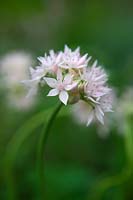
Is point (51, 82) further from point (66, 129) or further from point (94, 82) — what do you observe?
point (66, 129)

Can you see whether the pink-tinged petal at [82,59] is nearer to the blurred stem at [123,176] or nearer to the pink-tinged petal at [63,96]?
the pink-tinged petal at [63,96]

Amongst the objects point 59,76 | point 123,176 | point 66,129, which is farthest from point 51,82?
point 66,129

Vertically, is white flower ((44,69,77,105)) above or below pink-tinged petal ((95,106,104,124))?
above

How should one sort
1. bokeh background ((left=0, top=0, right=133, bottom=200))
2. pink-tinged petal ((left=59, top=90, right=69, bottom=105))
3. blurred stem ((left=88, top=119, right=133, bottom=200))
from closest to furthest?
pink-tinged petal ((left=59, top=90, right=69, bottom=105))
blurred stem ((left=88, top=119, right=133, bottom=200))
bokeh background ((left=0, top=0, right=133, bottom=200))

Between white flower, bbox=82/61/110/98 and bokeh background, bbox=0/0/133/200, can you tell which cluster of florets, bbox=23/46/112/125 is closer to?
white flower, bbox=82/61/110/98

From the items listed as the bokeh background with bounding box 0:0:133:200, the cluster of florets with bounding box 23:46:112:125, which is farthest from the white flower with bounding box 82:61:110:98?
the bokeh background with bounding box 0:0:133:200

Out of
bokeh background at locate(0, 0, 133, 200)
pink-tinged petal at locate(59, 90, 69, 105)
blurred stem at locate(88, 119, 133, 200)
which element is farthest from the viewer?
bokeh background at locate(0, 0, 133, 200)

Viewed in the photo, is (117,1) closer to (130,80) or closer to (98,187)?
(130,80)
